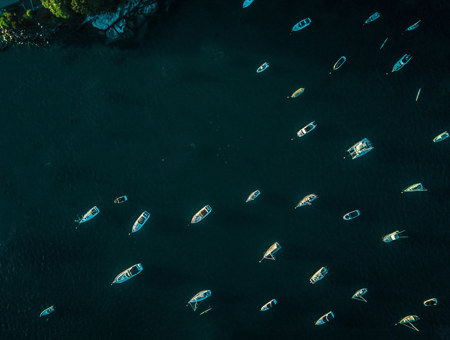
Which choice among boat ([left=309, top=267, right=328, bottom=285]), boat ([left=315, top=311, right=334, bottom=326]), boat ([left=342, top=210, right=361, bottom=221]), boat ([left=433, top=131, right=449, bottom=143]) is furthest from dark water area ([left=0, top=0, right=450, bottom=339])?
boat ([left=433, top=131, right=449, bottom=143])

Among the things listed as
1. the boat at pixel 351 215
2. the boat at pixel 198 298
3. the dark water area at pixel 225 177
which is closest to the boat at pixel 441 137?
the dark water area at pixel 225 177

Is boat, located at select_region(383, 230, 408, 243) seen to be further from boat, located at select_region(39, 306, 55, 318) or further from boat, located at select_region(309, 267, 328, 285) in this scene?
boat, located at select_region(39, 306, 55, 318)

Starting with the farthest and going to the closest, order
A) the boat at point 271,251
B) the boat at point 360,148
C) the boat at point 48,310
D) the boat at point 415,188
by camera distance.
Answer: the boat at point 48,310, the boat at point 271,251, the boat at point 360,148, the boat at point 415,188

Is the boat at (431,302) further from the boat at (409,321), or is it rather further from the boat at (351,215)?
the boat at (351,215)

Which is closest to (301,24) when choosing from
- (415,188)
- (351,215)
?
(351,215)

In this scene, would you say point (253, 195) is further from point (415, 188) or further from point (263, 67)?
point (415, 188)
